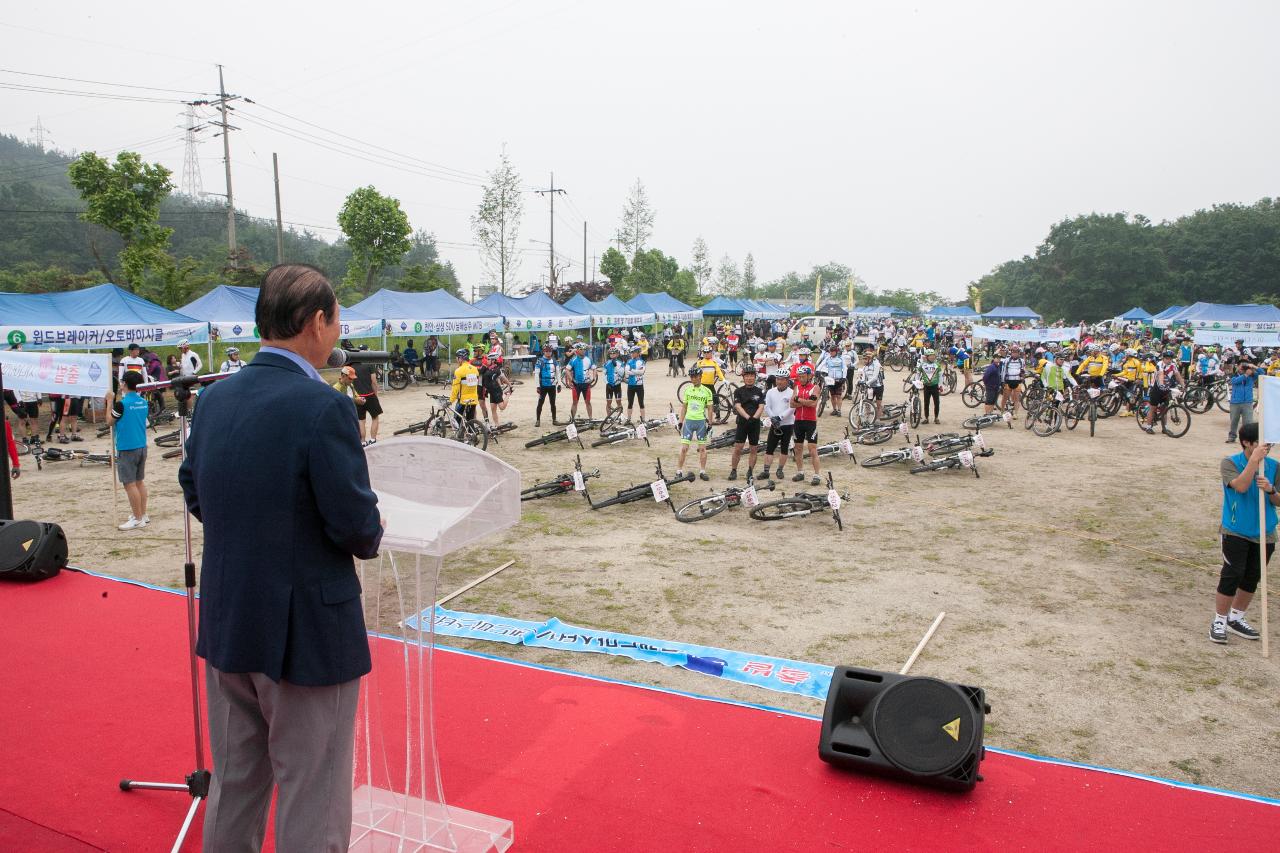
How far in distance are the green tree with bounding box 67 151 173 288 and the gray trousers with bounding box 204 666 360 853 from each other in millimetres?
28084

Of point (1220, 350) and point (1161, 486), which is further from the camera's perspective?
point (1220, 350)

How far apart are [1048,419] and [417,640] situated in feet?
53.8

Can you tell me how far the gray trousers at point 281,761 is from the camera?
1.87 m

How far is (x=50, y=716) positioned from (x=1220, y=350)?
118 ft

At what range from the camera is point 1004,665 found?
17.8 ft

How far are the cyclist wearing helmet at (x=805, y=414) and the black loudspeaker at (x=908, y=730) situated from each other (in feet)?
24.6

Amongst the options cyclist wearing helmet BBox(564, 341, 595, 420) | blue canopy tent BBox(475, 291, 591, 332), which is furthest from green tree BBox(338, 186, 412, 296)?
cyclist wearing helmet BBox(564, 341, 595, 420)

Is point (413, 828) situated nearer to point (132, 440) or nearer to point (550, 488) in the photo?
point (132, 440)

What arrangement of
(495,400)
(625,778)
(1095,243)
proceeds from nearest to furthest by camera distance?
(625,778) < (495,400) < (1095,243)

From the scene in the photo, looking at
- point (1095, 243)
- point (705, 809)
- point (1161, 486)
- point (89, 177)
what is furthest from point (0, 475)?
point (1095, 243)

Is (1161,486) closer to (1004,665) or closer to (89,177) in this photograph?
(1004,665)

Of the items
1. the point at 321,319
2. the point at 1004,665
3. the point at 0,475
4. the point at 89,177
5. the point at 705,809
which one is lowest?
the point at 1004,665

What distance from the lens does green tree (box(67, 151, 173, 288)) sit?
23.7m

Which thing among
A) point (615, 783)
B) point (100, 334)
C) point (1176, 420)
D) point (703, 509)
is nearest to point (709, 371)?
point (703, 509)
